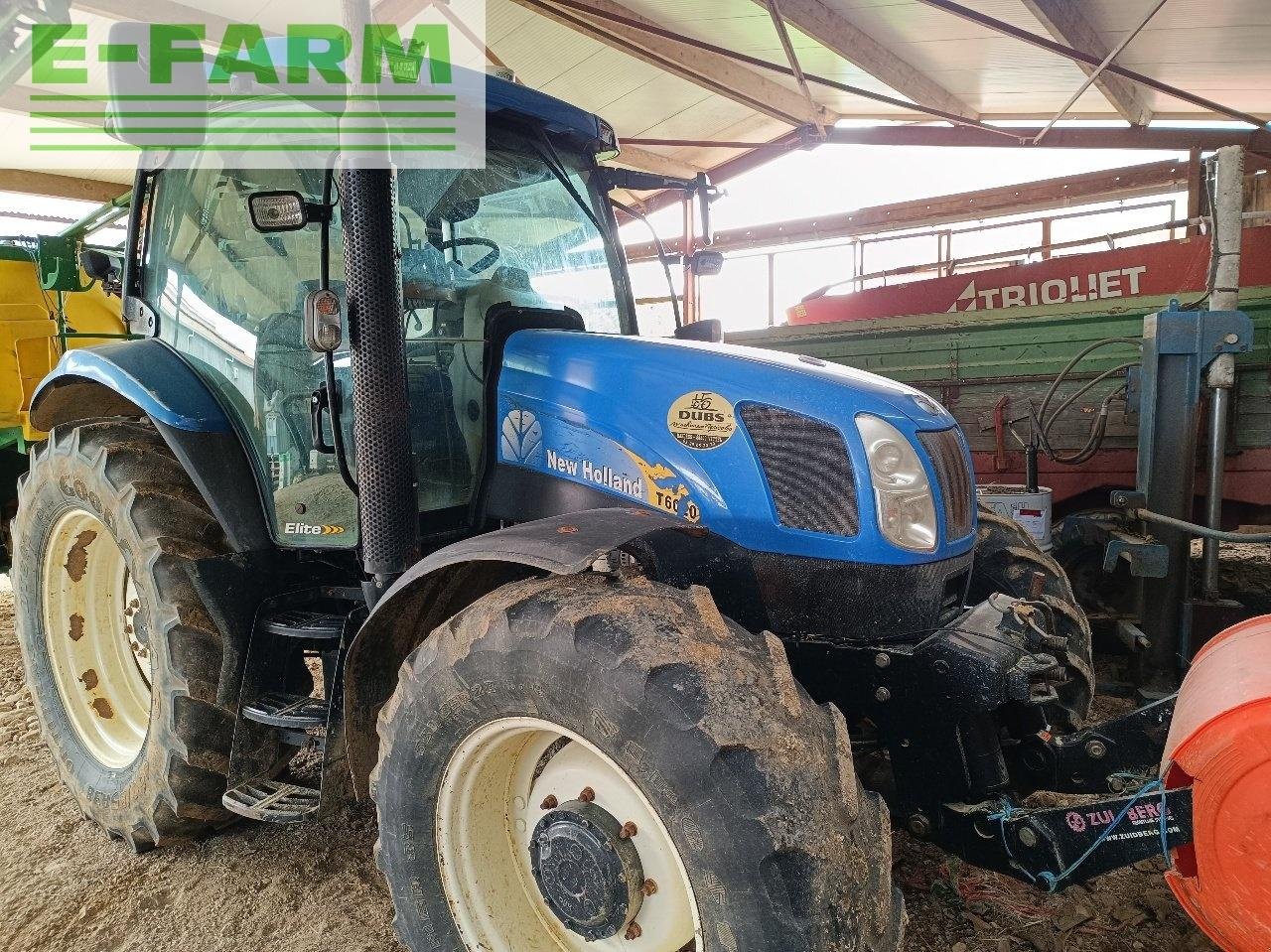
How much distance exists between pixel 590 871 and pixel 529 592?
548 millimetres

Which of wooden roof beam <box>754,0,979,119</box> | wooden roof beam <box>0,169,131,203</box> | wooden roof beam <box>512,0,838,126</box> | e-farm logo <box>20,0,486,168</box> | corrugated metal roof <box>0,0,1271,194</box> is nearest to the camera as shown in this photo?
e-farm logo <box>20,0,486,168</box>

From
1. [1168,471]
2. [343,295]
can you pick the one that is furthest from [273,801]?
[1168,471]

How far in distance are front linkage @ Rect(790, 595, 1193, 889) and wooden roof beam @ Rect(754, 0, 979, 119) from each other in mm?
6093

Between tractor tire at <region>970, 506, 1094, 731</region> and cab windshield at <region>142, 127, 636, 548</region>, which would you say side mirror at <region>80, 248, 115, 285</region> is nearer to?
cab windshield at <region>142, 127, 636, 548</region>

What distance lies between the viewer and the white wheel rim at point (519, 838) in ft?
5.44

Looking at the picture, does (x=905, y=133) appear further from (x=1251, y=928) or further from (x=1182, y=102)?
(x=1251, y=928)

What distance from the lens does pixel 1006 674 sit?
1.79m

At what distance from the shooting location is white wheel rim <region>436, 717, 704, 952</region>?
1659 millimetres

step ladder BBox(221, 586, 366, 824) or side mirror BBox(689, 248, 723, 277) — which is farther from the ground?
side mirror BBox(689, 248, 723, 277)

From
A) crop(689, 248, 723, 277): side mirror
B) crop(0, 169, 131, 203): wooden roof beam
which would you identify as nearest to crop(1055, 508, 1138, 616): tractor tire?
crop(689, 248, 723, 277): side mirror

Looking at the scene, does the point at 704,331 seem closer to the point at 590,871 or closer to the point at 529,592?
the point at 529,592

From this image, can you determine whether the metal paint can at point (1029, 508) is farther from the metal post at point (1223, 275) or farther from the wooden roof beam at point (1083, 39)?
the wooden roof beam at point (1083, 39)

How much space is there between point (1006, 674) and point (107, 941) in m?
2.37

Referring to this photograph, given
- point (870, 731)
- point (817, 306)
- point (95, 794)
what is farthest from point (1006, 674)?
point (817, 306)
